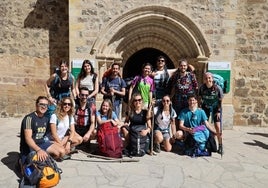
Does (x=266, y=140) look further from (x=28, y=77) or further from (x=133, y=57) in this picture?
(x=28, y=77)

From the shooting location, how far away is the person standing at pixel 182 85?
5230mm

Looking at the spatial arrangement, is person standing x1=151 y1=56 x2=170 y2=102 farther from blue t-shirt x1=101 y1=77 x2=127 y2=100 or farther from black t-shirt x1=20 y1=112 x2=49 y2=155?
black t-shirt x1=20 y1=112 x2=49 y2=155

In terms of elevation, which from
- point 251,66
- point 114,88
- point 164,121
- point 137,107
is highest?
point 251,66

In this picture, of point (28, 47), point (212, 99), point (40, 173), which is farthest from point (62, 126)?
point (28, 47)

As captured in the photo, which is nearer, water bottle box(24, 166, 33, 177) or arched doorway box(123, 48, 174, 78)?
water bottle box(24, 166, 33, 177)

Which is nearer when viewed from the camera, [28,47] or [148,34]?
[148,34]

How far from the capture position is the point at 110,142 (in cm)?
468

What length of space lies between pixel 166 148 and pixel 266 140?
2601 millimetres

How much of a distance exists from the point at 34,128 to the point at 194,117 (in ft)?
8.53

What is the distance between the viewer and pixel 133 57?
8773mm

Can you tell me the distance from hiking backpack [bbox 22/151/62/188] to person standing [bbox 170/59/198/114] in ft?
8.32

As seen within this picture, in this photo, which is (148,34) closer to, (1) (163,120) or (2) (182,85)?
(2) (182,85)

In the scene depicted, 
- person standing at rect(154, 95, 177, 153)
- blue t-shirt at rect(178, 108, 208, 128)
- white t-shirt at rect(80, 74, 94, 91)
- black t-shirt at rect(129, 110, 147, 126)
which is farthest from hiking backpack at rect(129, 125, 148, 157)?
white t-shirt at rect(80, 74, 94, 91)

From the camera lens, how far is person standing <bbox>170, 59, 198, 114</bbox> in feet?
17.2
